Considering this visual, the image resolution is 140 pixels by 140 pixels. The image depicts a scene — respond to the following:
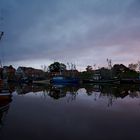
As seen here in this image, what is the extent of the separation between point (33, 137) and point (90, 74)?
514ft

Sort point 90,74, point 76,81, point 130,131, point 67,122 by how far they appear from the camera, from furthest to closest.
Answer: point 90,74 → point 76,81 → point 67,122 → point 130,131

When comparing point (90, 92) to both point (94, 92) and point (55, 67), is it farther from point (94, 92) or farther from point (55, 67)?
point (55, 67)

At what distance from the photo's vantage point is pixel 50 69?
195 metres

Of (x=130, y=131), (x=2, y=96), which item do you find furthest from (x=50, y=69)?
(x=130, y=131)

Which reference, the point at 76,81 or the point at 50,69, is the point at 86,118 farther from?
the point at 50,69

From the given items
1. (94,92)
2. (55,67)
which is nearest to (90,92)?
(94,92)

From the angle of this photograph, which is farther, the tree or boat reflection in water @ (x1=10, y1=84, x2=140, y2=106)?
the tree

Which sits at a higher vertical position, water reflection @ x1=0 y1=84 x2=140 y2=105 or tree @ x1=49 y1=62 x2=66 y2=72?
tree @ x1=49 y1=62 x2=66 y2=72

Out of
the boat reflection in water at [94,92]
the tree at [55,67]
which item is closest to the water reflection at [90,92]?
the boat reflection in water at [94,92]

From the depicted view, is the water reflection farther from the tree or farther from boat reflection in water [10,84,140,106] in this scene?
the tree

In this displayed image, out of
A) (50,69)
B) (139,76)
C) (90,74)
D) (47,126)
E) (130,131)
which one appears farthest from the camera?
(50,69)

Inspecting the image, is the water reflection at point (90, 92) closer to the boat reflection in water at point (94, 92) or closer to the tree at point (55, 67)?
the boat reflection in water at point (94, 92)

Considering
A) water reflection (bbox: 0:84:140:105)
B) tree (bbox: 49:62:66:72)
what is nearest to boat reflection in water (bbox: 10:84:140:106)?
water reflection (bbox: 0:84:140:105)

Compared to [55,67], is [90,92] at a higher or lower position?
lower
